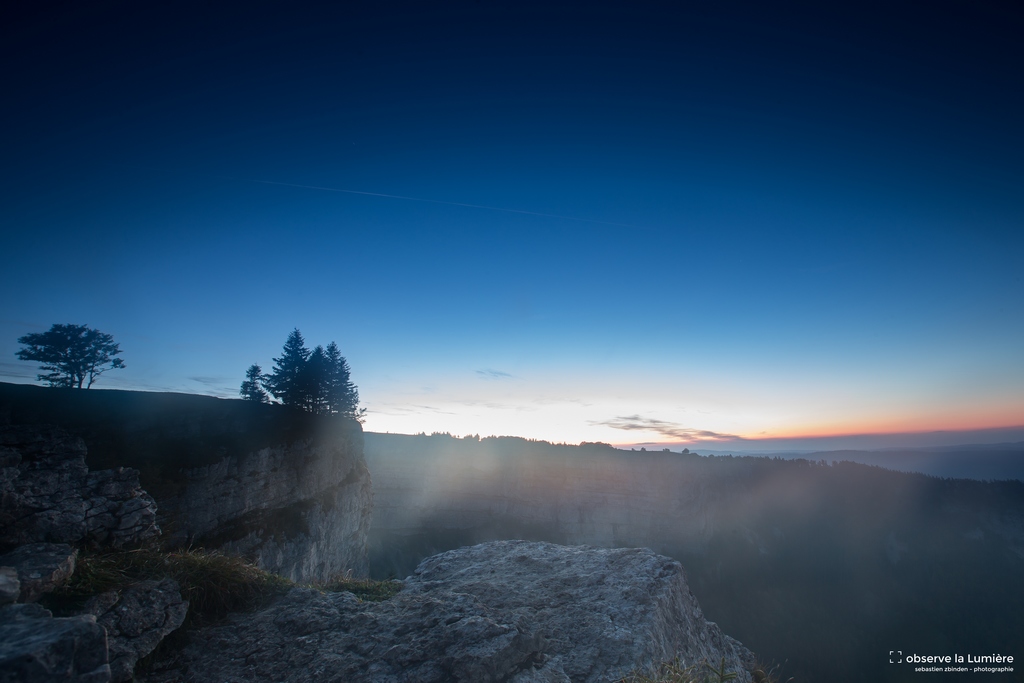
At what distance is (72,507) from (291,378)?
3264 cm

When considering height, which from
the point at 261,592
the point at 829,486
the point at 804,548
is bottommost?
the point at 804,548

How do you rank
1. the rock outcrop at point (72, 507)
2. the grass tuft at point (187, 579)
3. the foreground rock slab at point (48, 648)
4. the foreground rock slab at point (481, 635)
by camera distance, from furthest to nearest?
the rock outcrop at point (72, 507) → the grass tuft at point (187, 579) → the foreground rock slab at point (481, 635) → the foreground rock slab at point (48, 648)

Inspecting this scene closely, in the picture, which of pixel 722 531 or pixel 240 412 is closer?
pixel 240 412

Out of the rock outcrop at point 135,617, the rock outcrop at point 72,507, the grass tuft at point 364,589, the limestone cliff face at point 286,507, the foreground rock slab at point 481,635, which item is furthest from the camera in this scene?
the limestone cliff face at point 286,507

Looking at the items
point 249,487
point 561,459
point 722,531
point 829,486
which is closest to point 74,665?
point 249,487

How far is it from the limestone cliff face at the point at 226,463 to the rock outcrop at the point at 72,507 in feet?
29.6

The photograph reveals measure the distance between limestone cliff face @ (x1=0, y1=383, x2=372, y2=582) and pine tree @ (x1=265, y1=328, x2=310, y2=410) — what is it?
24.7 feet

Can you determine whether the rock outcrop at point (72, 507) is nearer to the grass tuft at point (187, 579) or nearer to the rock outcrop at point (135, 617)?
the grass tuft at point (187, 579)

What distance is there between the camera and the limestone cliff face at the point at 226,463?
1675cm

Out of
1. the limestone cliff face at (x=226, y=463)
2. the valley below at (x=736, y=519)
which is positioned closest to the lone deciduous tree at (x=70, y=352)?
the limestone cliff face at (x=226, y=463)

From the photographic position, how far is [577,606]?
20.3 ft

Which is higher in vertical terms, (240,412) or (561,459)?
(240,412)

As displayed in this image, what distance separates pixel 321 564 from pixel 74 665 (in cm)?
2486

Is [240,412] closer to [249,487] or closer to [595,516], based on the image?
[249,487]
